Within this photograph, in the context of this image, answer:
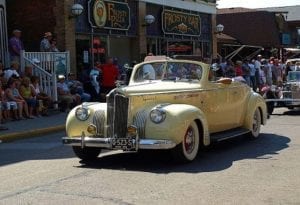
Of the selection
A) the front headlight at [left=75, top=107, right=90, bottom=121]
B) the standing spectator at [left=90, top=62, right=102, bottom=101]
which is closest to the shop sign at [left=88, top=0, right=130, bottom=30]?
the standing spectator at [left=90, top=62, right=102, bottom=101]

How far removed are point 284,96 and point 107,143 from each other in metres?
10.2

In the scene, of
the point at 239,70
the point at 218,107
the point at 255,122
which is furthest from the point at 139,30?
the point at 218,107

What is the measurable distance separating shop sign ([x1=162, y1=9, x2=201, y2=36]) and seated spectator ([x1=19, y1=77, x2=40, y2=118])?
1131cm

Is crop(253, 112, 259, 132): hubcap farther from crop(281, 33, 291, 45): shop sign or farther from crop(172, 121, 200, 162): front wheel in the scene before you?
crop(281, 33, 291, 45): shop sign

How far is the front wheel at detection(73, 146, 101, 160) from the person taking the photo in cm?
950

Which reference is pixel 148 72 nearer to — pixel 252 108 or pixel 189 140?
pixel 189 140

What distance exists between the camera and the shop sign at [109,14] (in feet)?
70.8

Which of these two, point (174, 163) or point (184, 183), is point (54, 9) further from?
point (184, 183)

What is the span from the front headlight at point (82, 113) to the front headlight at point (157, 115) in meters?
1.14

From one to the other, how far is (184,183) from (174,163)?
4.60 ft

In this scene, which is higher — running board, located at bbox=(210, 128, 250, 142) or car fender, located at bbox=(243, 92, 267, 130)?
car fender, located at bbox=(243, 92, 267, 130)

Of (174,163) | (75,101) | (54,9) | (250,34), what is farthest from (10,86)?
(250,34)

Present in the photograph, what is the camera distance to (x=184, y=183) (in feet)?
25.1

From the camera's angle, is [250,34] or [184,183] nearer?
[184,183]
